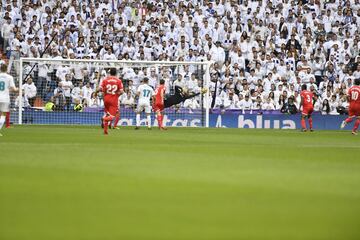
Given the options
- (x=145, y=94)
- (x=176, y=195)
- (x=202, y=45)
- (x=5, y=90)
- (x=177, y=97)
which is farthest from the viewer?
(x=202, y=45)

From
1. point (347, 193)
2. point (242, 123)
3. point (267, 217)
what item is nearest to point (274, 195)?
point (347, 193)

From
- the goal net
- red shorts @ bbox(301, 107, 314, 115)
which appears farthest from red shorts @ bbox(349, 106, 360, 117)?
the goal net

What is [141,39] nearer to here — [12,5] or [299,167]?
[12,5]

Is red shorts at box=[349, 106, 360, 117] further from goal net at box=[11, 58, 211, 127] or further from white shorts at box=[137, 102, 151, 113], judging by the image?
white shorts at box=[137, 102, 151, 113]

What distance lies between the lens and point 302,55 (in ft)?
118

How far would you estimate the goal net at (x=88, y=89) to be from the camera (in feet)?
110

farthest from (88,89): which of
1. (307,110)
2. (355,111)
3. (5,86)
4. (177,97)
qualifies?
(355,111)

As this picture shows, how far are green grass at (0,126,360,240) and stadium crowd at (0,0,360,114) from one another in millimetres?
18794

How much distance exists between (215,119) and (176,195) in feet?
82.8

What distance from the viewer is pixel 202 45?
36625mm

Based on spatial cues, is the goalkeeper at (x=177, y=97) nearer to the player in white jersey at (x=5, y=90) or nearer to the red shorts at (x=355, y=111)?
the red shorts at (x=355, y=111)

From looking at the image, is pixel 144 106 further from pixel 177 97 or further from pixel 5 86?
pixel 5 86

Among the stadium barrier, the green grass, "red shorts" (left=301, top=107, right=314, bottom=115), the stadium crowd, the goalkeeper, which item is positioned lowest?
the green grass

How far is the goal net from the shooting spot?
110 feet
